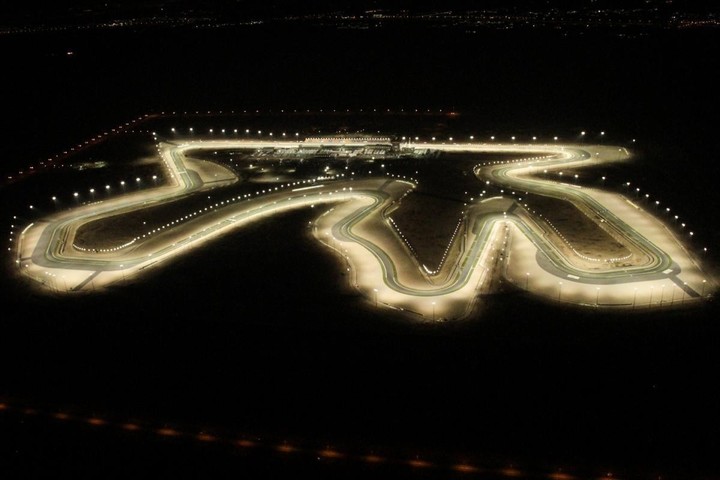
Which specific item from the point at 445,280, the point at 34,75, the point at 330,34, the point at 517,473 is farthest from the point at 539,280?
the point at 330,34

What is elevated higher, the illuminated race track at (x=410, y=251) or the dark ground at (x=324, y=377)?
the illuminated race track at (x=410, y=251)

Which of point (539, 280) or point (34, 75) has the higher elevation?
point (34, 75)

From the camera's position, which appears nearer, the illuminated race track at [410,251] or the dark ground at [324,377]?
the dark ground at [324,377]

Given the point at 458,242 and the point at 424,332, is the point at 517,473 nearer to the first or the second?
the point at 424,332

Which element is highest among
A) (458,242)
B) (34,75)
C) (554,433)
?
(34,75)

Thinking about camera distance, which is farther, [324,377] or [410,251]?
[410,251]

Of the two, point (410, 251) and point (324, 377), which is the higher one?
point (410, 251)

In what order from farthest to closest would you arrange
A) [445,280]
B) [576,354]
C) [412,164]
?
[412,164] → [445,280] → [576,354]

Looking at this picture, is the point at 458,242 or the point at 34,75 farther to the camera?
the point at 34,75
